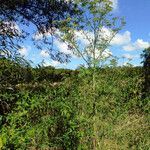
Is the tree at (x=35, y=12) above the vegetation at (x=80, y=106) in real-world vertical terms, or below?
above

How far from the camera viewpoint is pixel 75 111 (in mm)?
8594

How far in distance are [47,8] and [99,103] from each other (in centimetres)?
922

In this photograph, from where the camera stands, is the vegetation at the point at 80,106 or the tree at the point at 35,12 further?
the tree at the point at 35,12

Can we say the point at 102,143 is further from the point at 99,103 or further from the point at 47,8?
the point at 47,8

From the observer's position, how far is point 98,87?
896cm

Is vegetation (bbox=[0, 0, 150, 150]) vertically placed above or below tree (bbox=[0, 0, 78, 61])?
below

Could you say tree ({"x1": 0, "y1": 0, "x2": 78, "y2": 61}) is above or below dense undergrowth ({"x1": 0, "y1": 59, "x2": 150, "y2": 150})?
above

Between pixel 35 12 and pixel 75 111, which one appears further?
pixel 35 12

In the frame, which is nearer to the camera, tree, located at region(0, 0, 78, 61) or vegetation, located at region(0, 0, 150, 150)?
vegetation, located at region(0, 0, 150, 150)

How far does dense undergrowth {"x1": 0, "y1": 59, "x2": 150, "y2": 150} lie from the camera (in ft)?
26.9

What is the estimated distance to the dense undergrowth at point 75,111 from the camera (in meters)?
8.21

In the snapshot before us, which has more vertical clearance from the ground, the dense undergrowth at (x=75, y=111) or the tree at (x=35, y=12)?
the tree at (x=35, y=12)

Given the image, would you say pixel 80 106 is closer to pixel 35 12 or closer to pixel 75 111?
pixel 75 111

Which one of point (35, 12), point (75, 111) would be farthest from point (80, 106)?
point (35, 12)
